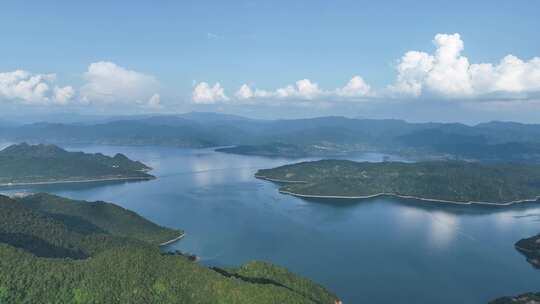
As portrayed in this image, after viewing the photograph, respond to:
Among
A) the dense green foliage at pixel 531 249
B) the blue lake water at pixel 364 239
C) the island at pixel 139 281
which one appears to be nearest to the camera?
the island at pixel 139 281

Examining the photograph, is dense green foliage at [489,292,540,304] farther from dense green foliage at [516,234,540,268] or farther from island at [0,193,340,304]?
dense green foliage at [516,234,540,268]

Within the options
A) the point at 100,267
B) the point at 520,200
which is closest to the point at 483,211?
the point at 520,200

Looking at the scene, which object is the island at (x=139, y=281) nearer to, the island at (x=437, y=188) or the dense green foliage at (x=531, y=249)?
the dense green foliage at (x=531, y=249)

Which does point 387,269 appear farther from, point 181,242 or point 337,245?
point 181,242

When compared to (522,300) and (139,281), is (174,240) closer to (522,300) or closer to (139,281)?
(139,281)

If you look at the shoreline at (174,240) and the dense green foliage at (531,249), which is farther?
the shoreline at (174,240)

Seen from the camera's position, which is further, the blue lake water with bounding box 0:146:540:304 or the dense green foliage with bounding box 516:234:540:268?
the dense green foliage with bounding box 516:234:540:268

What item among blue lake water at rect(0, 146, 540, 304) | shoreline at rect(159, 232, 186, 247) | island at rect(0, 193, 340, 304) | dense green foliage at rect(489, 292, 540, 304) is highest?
island at rect(0, 193, 340, 304)

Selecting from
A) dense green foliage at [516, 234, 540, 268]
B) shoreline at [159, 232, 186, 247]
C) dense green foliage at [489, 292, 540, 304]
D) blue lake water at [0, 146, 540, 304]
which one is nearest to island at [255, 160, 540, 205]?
blue lake water at [0, 146, 540, 304]

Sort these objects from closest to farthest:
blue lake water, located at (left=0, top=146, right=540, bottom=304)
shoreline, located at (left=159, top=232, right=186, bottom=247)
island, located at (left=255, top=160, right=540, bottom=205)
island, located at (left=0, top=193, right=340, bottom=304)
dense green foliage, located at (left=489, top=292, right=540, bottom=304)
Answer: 1. island, located at (left=0, top=193, right=340, bottom=304)
2. dense green foliage, located at (left=489, top=292, right=540, bottom=304)
3. blue lake water, located at (left=0, top=146, right=540, bottom=304)
4. shoreline, located at (left=159, top=232, right=186, bottom=247)
5. island, located at (left=255, top=160, right=540, bottom=205)

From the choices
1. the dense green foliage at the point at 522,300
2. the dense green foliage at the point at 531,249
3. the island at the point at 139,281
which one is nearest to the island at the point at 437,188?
the dense green foliage at the point at 531,249
